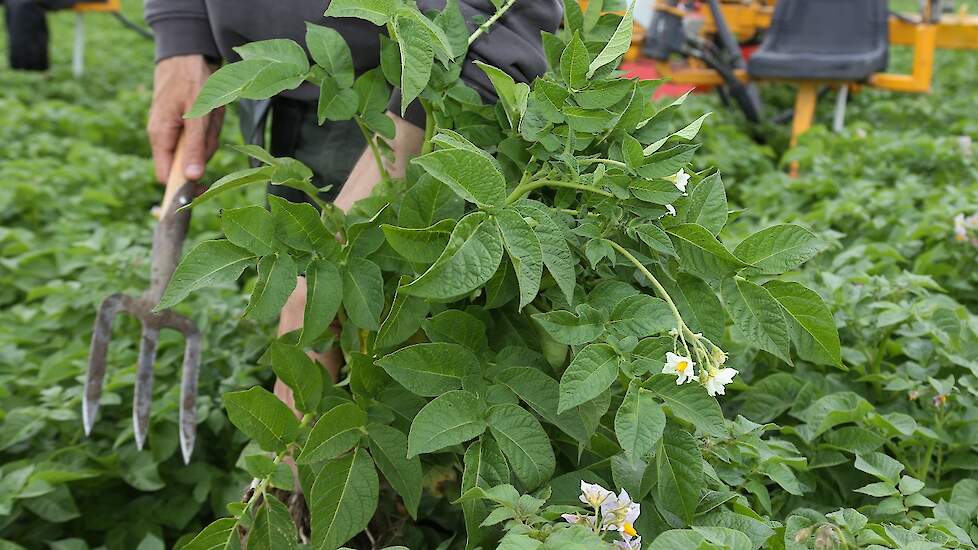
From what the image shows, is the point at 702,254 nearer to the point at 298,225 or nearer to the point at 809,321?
the point at 809,321

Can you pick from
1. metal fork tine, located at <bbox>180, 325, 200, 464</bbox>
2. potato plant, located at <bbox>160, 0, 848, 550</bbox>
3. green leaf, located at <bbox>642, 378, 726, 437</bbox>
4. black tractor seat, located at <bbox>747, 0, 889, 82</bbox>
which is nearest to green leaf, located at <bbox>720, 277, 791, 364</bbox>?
potato plant, located at <bbox>160, 0, 848, 550</bbox>

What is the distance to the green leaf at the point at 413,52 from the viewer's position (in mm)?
1113

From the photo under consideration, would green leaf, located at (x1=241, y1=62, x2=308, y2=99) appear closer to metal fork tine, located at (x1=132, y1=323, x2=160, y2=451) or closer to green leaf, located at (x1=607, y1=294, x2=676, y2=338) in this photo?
green leaf, located at (x1=607, y1=294, x2=676, y2=338)

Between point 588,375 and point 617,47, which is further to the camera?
point 617,47

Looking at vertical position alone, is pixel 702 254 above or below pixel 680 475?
above

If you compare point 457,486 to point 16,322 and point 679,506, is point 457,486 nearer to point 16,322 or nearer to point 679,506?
point 679,506

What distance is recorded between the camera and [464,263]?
1.02m

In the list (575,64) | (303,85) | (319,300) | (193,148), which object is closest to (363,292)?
(319,300)

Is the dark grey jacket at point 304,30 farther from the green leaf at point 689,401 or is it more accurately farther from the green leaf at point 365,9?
the green leaf at point 689,401

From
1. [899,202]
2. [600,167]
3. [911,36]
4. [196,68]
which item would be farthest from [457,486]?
[911,36]

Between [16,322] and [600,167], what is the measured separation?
6.57 feet

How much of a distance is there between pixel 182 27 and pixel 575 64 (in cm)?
106

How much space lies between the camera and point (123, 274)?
263 cm

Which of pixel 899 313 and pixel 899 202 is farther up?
pixel 899 313
